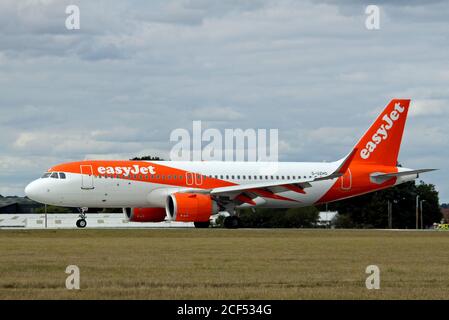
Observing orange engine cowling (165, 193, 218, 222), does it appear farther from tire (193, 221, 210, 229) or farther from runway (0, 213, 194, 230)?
runway (0, 213, 194, 230)

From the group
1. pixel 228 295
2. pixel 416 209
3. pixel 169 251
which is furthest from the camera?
pixel 416 209

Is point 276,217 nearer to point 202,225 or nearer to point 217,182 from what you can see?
point 217,182

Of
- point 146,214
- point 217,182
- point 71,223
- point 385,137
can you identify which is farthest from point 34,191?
point 385,137

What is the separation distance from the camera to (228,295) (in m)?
21.8

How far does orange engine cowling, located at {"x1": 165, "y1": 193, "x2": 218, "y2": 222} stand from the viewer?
61.6 meters

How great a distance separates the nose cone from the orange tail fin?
21.6 metres

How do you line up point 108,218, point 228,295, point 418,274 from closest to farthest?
1. point 228,295
2. point 418,274
3. point 108,218

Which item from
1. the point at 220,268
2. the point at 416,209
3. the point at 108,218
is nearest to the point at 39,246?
the point at 220,268

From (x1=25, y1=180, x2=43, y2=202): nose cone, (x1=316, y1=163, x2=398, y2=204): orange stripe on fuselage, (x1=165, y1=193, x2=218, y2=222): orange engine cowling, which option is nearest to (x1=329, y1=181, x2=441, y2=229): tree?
(x1=316, y1=163, x2=398, y2=204): orange stripe on fuselage

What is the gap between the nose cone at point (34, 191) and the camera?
2488 inches

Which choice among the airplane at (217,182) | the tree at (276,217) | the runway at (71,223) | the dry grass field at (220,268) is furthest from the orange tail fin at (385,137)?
the dry grass field at (220,268)

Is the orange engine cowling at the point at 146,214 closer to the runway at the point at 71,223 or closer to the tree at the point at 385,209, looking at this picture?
the runway at the point at 71,223
